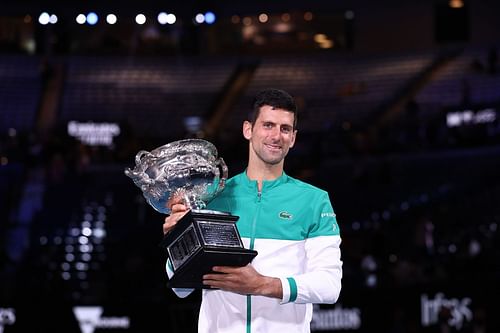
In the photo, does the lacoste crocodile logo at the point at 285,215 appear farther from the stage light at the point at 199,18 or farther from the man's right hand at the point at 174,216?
the stage light at the point at 199,18

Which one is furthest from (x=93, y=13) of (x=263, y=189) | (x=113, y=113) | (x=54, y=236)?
(x=263, y=189)

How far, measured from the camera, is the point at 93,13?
16406mm

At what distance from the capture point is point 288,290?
3.86m

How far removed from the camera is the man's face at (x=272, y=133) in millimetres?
4070

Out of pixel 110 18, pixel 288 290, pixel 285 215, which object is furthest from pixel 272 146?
pixel 110 18

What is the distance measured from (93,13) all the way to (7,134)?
594 cm

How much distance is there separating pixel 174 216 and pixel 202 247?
326 mm

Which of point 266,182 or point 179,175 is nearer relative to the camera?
point 179,175

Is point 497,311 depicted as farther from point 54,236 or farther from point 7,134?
point 7,134

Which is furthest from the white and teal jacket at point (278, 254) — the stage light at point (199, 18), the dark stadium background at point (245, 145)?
the stage light at point (199, 18)

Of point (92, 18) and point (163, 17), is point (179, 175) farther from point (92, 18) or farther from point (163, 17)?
point (163, 17)

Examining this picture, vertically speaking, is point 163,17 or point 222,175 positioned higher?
point 163,17

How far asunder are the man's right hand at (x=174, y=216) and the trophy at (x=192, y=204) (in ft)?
0.11

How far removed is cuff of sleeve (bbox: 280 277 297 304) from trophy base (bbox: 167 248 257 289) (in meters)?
0.22
